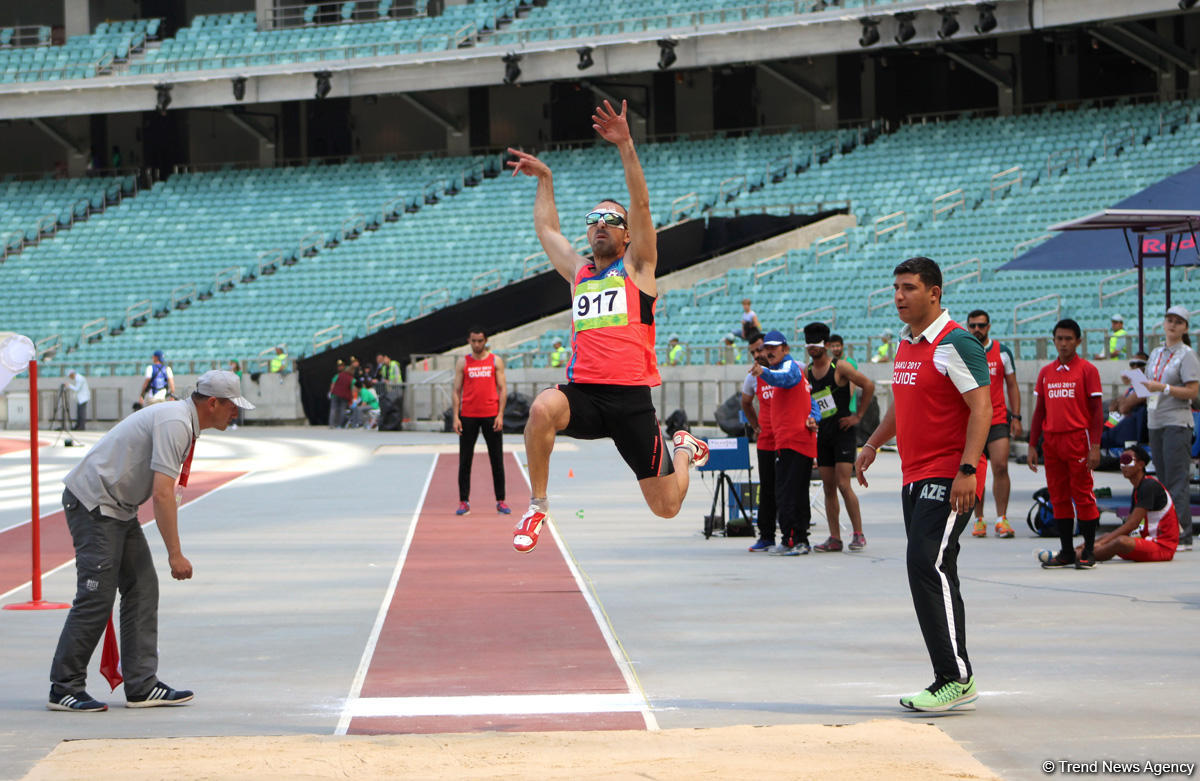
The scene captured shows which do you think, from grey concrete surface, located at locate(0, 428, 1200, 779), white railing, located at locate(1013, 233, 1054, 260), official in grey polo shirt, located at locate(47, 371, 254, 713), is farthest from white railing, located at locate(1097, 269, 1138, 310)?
official in grey polo shirt, located at locate(47, 371, 254, 713)

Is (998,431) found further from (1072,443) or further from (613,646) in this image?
(613,646)

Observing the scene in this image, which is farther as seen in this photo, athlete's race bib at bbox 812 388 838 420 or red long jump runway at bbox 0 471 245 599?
athlete's race bib at bbox 812 388 838 420

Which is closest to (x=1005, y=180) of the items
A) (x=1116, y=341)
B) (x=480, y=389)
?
(x=1116, y=341)

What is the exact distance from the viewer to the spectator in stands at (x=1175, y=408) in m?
13.4

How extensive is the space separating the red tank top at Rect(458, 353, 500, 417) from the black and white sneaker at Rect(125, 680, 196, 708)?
9.75 meters

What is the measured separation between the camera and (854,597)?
36.5 ft

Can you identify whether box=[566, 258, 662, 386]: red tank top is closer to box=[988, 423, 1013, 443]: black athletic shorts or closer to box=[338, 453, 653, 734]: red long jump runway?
box=[338, 453, 653, 734]: red long jump runway

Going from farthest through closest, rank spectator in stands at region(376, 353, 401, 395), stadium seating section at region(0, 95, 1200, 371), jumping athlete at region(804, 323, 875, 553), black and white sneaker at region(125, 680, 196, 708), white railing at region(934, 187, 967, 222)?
white railing at region(934, 187, 967, 222) → spectator in stands at region(376, 353, 401, 395) → stadium seating section at region(0, 95, 1200, 371) → jumping athlete at region(804, 323, 875, 553) → black and white sneaker at region(125, 680, 196, 708)

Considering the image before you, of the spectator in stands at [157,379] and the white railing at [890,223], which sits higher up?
the white railing at [890,223]

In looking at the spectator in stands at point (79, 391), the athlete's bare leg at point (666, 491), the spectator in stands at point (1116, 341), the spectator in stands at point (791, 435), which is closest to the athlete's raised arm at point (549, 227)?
the athlete's bare leg at point (666, 491)

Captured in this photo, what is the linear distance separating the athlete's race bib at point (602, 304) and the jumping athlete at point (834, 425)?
5857mm

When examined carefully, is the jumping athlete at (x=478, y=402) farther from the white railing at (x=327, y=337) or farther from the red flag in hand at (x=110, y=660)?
the white railing at (x=327, y=337)

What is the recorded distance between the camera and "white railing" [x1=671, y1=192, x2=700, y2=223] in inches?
1756

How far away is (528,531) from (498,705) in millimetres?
914
